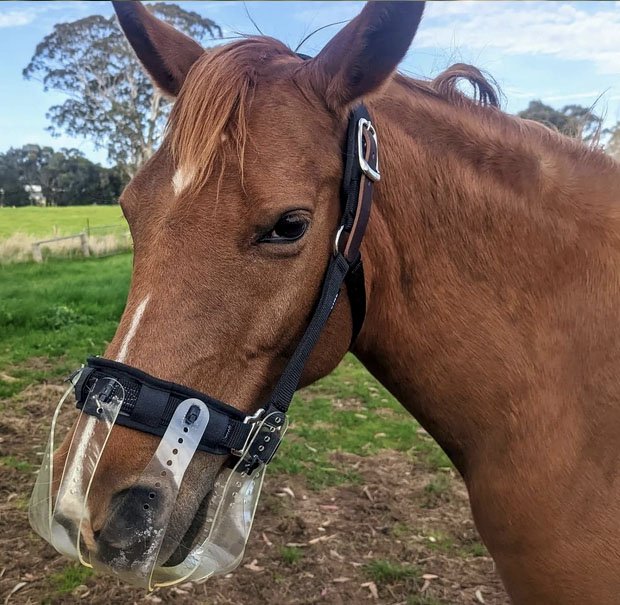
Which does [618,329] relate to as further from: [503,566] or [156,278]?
[156,278]

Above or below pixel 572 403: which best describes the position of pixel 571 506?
below

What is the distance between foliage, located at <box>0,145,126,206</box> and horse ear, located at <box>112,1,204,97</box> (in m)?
26.5

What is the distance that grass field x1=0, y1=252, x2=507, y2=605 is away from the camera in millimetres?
3570

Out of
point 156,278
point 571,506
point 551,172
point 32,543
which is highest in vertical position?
point 551,172

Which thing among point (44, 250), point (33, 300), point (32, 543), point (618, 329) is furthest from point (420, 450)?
point (44, 250)

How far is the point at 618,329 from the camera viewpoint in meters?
1.90

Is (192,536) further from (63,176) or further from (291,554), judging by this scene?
(63,176)

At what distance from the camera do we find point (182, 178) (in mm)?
1601

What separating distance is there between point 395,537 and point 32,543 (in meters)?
2.73

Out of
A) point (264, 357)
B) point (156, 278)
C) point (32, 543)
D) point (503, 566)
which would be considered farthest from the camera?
point (32, 543)

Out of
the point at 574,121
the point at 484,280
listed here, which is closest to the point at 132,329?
the point at 484,280

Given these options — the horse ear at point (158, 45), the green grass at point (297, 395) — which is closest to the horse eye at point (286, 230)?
the horse ear at point (158, 45)

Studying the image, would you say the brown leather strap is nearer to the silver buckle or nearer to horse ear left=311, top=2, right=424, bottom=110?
horse ear left=311, top=2, right=424, bottom=110

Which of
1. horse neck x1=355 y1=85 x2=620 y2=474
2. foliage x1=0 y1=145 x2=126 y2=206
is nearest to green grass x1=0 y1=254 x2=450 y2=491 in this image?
horse neck x1=355 y1=85 x2=620 y2=474
